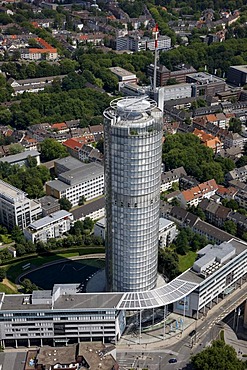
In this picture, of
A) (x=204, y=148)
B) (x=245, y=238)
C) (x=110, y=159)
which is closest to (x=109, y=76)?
(x=204, y=148)

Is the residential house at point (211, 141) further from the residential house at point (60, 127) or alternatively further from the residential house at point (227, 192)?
the residential house at point (60, 127)

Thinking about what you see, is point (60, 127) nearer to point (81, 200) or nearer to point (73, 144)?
point (73, 144)

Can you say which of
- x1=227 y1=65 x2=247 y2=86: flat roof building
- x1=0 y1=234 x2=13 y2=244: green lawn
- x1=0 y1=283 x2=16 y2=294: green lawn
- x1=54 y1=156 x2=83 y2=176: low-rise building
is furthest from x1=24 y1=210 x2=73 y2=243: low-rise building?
x1=227 y1=65 x2=247 y2=86: flat roof building

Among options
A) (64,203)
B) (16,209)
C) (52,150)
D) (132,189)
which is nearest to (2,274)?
(16,209)

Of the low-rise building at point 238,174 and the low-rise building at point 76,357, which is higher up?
the low-rise building at point 238,174

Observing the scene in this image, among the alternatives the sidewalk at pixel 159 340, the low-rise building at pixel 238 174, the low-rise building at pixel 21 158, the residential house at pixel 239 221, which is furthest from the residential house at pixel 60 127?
the sidewalk at pixel 159 340

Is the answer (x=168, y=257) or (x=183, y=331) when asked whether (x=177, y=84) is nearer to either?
(x=168, y=257)
